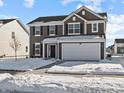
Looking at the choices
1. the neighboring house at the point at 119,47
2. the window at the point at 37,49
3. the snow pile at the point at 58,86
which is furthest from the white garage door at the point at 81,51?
the neighboring house at the point at 119,47

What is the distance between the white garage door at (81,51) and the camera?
31938 millimetres

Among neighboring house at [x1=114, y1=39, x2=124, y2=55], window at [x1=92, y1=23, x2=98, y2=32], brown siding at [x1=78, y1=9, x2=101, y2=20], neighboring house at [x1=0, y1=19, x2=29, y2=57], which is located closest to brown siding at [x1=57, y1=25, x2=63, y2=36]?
brown siding at [x1=78, y1=9, x2=101, y2=20]

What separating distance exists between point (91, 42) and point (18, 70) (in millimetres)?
13739

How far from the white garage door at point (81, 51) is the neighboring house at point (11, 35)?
48.2ft

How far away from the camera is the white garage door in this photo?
105 feet

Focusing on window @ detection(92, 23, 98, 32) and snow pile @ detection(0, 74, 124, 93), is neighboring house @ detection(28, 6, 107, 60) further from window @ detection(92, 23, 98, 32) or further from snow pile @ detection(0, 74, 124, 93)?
snow pile @ detection(0, 74, 124, 93)

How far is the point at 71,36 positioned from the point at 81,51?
3.17 meters

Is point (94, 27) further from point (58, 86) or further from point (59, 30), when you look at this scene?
point (58, 86)

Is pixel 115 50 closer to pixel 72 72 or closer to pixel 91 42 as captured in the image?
pixel 91 42

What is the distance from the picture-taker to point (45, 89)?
1030 centimetres

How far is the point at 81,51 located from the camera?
107 ft

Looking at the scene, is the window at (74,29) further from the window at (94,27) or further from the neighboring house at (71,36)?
the window at (94,27)

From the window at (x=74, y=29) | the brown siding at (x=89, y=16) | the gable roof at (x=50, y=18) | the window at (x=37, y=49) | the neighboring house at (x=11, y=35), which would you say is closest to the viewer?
the brown siding at (x=89, y=16)

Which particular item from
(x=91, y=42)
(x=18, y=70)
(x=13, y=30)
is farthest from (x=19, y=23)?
(x=18, y=70)
